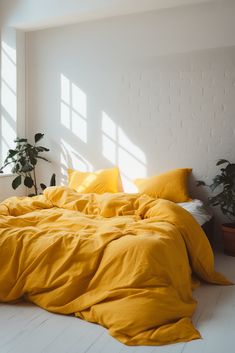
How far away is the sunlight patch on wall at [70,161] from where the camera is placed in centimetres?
475

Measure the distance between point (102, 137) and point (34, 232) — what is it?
221 centimetres

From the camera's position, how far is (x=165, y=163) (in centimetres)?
427

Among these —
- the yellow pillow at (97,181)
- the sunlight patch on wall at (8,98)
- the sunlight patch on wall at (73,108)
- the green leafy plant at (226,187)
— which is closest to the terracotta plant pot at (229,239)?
the green leafy plant at (226,187)

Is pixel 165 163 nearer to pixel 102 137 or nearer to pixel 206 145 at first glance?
pixel 206 145

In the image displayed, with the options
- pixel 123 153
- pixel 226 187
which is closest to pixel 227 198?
pixel 226 187

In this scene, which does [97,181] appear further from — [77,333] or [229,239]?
[77,333]

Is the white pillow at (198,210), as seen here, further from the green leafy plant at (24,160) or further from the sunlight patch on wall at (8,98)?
the sunlight patch on wall at (8,98)

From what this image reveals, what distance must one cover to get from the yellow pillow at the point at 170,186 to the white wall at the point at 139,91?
0.21 m

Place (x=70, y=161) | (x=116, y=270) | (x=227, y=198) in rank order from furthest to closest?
(x=70, y=161) < (x=227, y=198) < (x=116, y=270)

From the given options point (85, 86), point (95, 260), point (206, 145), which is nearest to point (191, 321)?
point (95, 260)

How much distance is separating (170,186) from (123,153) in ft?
2.71

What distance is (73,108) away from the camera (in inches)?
188

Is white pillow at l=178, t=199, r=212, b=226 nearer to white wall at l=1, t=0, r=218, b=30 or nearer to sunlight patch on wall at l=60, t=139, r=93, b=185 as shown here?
sunlight patch on wall at l=60, t=139, r=93, b=185

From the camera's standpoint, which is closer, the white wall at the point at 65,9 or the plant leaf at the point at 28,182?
the white wall at the point at 65,9
